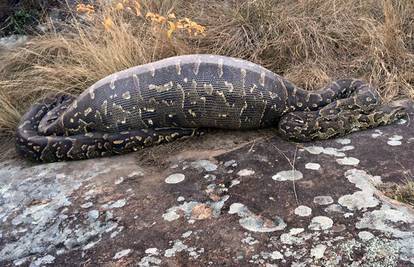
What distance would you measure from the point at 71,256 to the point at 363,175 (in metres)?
2.65

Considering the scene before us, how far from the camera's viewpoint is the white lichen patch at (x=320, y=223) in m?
4.26

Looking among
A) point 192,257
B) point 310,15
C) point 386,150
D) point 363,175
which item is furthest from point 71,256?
point 310,15

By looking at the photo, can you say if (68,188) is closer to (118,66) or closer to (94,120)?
(94,120)

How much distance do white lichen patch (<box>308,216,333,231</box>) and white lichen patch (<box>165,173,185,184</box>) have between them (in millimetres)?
1416

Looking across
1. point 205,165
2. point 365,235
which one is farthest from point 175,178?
point 365,235

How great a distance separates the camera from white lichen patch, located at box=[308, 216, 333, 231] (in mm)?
4260

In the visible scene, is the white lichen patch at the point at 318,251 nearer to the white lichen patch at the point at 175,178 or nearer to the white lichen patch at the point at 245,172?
the white lichen patch at the point at 245,172

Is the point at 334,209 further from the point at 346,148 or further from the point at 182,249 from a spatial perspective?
the point at 182,249

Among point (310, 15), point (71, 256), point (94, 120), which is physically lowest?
point (71, 256)

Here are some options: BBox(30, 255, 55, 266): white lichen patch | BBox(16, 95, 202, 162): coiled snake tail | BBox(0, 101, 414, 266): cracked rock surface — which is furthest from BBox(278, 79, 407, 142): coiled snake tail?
BBox(30, 255, 55, 266): white lichen patch

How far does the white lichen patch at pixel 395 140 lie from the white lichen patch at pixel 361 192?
2.27ft

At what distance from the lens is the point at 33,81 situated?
24.7 ft

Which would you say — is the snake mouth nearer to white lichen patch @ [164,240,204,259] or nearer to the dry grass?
the dry grass

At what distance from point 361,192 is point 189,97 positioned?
7.19 feet
